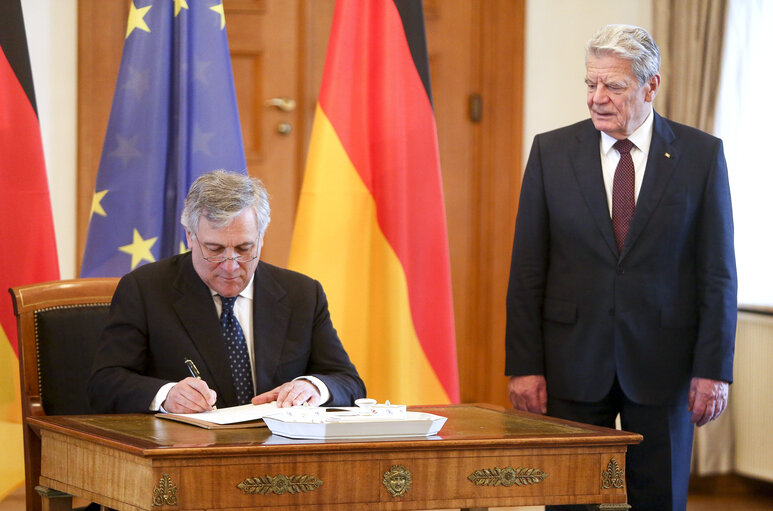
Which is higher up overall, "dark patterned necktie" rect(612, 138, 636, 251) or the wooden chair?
"dark patterned necktie" rect(612, 138, 636, 251)

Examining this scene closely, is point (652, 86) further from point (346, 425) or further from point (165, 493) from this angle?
point (165, 493)

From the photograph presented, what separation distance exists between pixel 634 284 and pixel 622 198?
0.23m

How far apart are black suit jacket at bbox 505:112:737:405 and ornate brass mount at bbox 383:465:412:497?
34.1 inches

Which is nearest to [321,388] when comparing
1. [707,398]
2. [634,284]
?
[634,284]

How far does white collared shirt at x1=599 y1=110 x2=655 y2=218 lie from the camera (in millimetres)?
2559

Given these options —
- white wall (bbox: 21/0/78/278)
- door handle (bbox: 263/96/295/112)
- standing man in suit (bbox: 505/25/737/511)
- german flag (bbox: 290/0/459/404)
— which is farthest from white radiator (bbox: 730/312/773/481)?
white wall (bbox: 21/0/78/278)

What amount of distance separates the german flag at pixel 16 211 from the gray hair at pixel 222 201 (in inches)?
42.3

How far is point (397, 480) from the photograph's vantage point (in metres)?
1.75

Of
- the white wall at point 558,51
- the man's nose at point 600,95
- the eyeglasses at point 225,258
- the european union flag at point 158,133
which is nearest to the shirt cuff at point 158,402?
the eyeglasses at point 225,258

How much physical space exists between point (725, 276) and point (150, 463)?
1552 mm

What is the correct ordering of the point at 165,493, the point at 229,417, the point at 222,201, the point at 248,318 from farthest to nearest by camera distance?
1. the point at 248,318
2. the point at 222,201
3. the point at 229,417
4. the point at 165,493

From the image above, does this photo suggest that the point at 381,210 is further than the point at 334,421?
Yes

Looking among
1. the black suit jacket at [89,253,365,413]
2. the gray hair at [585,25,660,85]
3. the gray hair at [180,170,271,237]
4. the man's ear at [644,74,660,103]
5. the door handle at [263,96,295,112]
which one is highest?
the door handle at [263,96,295,112]

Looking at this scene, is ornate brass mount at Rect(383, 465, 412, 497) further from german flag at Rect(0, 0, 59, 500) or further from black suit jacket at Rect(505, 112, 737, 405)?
german flag at Rect(0, 0, 59, 500)
